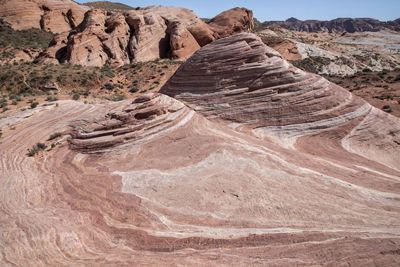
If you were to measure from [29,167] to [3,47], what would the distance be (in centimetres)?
4234

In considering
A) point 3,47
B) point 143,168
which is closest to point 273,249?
point 143,168

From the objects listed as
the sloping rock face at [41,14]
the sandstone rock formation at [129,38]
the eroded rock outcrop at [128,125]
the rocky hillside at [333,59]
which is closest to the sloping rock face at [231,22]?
the sandstone rock formation at [129,38]

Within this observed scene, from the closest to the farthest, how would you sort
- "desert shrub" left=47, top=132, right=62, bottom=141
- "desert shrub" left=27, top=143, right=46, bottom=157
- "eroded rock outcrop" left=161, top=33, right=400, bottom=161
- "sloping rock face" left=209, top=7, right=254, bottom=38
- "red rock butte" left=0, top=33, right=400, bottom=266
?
"red rock butte" left=0, top=33, right=400, bottom=266 < "desert shrub" left=27, top=143, right=46, bottom=157 < "desert shrub" left=47, top=132, right=62, bottom=141 < "eroded rock outcrop" left=161, top=33, right=400, bottom=161 < "sloping rock face" left=209, top=7, right=254, bottom=38

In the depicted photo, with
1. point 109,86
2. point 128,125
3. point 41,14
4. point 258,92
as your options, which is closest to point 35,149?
point 128,125

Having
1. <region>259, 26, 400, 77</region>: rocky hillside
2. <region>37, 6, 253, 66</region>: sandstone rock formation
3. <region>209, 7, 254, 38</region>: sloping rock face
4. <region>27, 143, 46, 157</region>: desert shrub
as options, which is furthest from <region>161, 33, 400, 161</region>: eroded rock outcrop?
<region>209, 7, 254, 38</region>: sloping rock face

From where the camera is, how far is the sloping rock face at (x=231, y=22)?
1672 inches

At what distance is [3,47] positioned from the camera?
3572 centimetres

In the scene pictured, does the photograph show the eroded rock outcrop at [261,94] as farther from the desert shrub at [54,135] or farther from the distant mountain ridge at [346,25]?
the distant mountain ridge at [346,25]

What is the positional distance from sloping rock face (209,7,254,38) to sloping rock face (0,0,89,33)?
30.9 m

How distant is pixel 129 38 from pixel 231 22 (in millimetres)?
20084

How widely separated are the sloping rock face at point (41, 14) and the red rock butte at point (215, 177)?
159 ft

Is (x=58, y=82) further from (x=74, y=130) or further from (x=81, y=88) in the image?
(x=74, y=130)

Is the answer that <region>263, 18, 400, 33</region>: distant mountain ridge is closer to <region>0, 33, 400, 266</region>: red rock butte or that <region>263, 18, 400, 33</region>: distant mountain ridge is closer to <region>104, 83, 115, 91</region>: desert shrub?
<region>104, 83, 115, 91</region>: desert shrub

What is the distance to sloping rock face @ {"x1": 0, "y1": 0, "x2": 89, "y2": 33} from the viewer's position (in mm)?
45750
